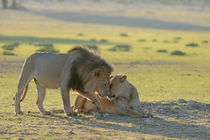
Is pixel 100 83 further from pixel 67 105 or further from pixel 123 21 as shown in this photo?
pixel 123 21

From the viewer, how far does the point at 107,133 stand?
27.1ft

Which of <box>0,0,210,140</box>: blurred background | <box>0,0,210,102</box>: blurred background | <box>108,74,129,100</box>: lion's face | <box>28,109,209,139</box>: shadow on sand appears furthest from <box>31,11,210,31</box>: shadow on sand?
<box>28,109,209,139</box>: shadow on sand

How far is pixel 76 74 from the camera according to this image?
376 inches

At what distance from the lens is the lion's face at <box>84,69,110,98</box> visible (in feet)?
31.1

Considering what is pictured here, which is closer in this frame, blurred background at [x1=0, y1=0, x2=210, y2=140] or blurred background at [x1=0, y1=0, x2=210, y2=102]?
blurred background at [x1=0, y1=0, x2=210, y2=140]

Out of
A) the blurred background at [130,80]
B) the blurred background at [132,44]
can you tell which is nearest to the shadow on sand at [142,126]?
the blurred background at [130,80]

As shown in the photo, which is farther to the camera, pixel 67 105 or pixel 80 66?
pixel 67 105

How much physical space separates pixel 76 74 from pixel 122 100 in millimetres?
1019

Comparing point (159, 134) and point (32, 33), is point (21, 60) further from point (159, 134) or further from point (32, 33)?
point (32, 33)

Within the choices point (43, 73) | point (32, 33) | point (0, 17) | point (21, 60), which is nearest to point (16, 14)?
point (0, 17)

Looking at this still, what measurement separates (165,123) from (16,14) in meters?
42.9

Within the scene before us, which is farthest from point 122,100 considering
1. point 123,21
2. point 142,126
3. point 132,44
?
point 123,21

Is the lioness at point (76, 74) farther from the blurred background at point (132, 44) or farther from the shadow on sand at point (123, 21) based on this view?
the shadow on sand at point (123, 21)

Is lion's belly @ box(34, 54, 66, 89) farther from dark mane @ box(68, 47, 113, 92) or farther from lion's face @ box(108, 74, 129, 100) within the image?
lion's face @ box(108, 74, 129, 100)
